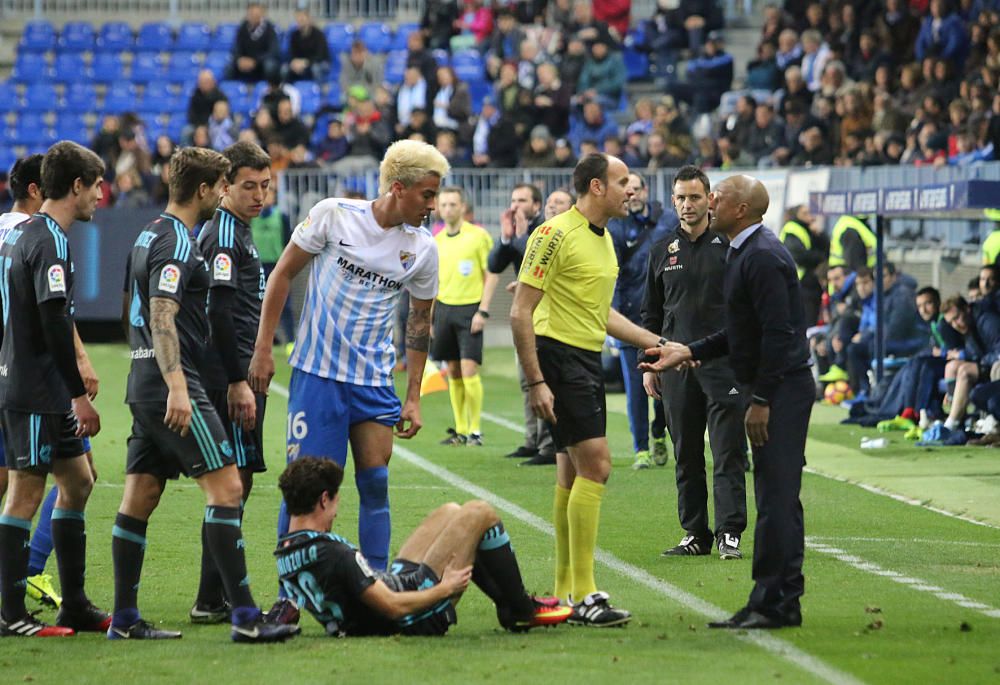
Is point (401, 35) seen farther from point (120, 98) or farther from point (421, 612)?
point (421, 612)

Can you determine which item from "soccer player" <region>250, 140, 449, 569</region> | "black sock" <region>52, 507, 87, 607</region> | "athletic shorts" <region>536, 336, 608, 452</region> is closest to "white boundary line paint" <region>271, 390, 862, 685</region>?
"athletic shorts" <region>536, 336, 608, 452</region>

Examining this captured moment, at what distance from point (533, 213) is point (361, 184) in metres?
12.0

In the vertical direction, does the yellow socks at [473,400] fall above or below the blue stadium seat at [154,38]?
below

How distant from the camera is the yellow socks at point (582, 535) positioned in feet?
25.1

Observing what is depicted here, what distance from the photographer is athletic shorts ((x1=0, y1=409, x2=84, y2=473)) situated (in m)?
7.31

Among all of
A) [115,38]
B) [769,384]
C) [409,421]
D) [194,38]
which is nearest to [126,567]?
[409,421]

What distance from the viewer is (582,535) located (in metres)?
7.66

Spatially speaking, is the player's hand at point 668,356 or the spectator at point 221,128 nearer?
the player's hand at point 668,356

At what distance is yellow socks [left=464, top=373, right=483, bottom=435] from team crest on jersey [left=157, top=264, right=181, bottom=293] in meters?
7.97

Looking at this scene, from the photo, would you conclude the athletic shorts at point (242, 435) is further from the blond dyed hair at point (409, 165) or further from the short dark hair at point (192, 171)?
the blond dyed hair at point (409, 165)

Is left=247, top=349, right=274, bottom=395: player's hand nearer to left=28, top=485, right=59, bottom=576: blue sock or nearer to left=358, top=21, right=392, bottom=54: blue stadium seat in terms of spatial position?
left=28, top=485, right=59, bottom=576: blue sock

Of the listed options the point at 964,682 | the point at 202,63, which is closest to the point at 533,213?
the point at 964,682

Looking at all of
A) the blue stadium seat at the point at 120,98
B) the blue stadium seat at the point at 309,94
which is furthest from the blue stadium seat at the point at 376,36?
the blue stadium seat at the point at 120,98

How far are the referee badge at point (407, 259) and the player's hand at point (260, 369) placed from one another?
723 millimetres
